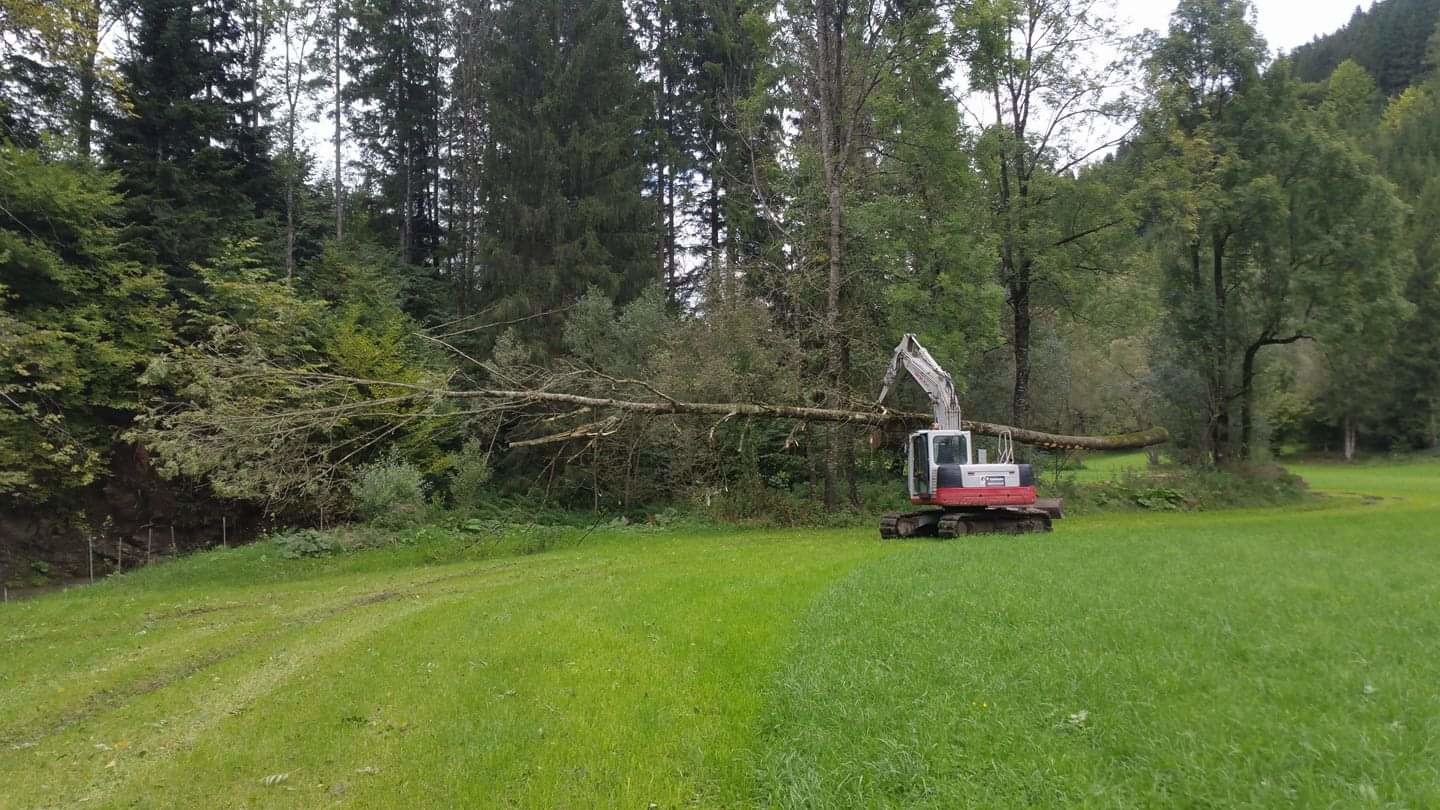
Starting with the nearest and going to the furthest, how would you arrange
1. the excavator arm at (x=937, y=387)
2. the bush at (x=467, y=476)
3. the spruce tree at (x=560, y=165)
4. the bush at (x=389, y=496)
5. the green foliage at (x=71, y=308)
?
1. the excavator arm at (x=937, y=387)
2. the green foliage at (x=71, y=308)
3. the bush at (x=389, y=496)
4. the bush at (x=467, y=476)
5. the spruce tree at (x=560, y=165)

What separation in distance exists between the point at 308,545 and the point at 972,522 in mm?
14063

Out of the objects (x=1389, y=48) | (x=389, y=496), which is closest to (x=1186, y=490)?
(x=389, y=496)

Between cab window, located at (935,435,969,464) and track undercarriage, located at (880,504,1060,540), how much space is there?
1051 millimetres

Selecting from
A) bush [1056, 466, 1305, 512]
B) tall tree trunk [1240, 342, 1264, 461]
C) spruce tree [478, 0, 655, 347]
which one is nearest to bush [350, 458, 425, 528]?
spruce tree [478, 0, 655, 347]

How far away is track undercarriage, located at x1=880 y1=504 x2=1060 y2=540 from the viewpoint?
14.8 m

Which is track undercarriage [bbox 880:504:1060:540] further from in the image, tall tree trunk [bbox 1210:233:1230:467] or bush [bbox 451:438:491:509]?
tall tree trunk [bbox 1210:233:1230:467]

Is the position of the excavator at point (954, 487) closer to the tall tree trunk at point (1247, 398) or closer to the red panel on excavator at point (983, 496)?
the red panel on excavator at point (983, 496)

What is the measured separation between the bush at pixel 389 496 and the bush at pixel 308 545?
1181 millimetres

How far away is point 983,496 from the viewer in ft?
46.7

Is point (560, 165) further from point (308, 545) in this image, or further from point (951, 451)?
point (951, 451)

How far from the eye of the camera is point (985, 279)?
21000 mm

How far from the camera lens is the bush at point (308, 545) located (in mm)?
16578

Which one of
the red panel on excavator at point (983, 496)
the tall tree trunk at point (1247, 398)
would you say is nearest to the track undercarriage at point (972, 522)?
the red panel on excavator at point (983, 496)

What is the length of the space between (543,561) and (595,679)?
8850 mm
